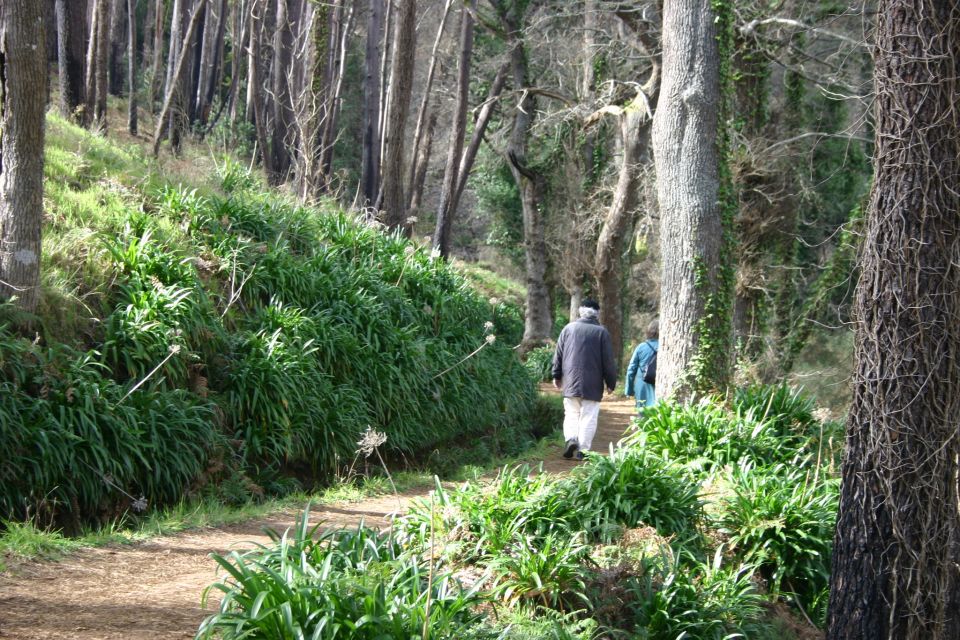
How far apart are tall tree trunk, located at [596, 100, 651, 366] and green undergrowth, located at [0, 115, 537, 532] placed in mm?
5978

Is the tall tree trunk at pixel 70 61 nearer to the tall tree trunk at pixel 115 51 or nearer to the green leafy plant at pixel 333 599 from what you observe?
the tall tree trunk at pixel 115 51

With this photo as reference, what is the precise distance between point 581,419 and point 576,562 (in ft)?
19.1

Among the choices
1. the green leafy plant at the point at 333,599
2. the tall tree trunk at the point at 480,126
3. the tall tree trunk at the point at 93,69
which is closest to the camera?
the green leafy plant at the point at 333,599

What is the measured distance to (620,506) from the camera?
6266 millimetres

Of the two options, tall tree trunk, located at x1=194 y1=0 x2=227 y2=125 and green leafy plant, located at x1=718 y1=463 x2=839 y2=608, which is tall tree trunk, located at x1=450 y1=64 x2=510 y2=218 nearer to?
tall tree trunk, located at x1=194 y1=0 x2=227 y2=125

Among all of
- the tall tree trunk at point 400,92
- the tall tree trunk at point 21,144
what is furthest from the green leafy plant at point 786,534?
the tall tree trunk at point 400,92

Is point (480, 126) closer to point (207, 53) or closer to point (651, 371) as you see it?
point (207, 53)

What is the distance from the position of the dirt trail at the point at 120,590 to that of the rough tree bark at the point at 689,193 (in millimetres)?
4870

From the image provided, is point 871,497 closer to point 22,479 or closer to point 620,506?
point 620,506

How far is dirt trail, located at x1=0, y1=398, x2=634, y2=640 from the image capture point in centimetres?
457

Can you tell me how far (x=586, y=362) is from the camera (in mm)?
10859

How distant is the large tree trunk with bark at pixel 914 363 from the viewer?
17.4 feet

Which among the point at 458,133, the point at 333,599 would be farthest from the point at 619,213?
the point at 333,599

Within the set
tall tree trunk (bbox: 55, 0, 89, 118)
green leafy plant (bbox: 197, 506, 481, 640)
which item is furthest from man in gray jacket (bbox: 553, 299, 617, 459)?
tall tree trunk (bbox: 55, 0, 89, 118)
